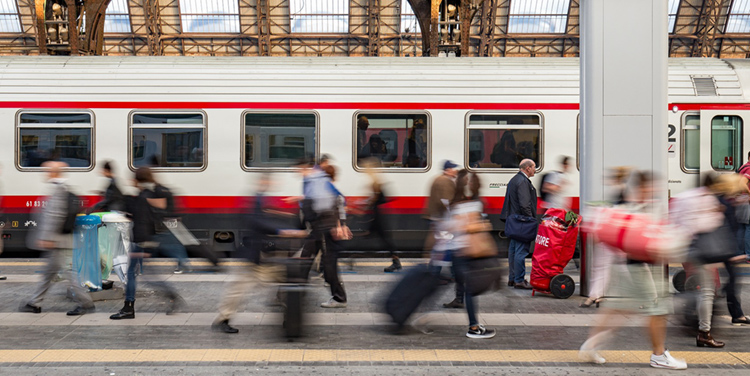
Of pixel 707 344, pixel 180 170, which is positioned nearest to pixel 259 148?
pixel 180 170

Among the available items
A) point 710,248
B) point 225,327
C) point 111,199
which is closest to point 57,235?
point 111,199

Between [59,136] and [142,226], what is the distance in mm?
5286

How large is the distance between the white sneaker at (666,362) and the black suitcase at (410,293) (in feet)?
6.25

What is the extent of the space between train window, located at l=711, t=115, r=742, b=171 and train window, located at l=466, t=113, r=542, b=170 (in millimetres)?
2862

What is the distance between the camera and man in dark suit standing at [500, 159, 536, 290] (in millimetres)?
8734

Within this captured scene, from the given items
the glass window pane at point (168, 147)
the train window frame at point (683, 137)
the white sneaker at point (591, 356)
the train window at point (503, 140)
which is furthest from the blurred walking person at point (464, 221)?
the train window frame at point (683, 137)

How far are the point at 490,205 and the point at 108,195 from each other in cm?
586

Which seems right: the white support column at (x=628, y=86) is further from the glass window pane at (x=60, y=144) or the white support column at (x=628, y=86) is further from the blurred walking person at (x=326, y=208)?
the glass window pane at (x=60, y=144)

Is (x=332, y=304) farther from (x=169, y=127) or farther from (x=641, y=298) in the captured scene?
(x=169, y=127)

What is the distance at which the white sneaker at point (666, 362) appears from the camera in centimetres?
543

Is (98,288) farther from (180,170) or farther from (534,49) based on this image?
(534,49)

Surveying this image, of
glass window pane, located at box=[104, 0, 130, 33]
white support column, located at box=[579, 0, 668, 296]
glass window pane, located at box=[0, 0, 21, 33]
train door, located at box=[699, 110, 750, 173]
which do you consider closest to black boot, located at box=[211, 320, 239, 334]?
white support column, located at box=[579, 0, 668, 296]

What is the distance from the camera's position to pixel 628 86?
7828 mm

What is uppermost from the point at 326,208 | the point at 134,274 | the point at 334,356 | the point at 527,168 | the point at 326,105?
the point at 326,105
